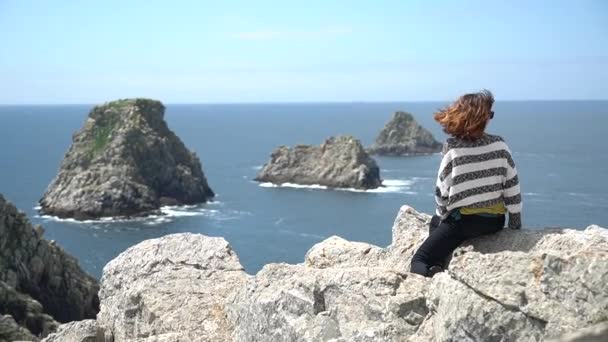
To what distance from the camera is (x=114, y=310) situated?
1400cm

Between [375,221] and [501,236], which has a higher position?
[501,236]

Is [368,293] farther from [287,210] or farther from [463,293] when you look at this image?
[287,210]

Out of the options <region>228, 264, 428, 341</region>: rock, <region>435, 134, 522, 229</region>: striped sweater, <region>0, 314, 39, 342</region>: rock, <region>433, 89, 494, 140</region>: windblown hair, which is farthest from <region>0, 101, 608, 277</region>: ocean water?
<region>433, 89, 494, 140</region>: windblown hair

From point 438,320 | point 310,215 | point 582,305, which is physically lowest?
point 310,215

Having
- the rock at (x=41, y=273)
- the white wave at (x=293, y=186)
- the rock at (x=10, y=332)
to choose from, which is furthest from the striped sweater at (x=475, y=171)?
the white wave at (x=293, y=186)

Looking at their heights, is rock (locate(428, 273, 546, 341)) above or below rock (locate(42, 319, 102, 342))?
above

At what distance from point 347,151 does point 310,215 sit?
37.7 meters

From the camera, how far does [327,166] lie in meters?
144

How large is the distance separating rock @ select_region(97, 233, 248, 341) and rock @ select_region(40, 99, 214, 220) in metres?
97.8

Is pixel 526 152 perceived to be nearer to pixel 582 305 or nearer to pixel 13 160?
pixel 13 160

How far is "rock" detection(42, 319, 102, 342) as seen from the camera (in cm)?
1265

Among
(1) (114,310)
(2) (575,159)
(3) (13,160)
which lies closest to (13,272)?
(1) (114,310)

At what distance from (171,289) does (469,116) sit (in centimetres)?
717

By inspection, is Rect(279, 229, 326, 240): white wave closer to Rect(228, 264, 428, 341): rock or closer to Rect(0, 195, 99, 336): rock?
Rect(0, 195, 99, 336): rock
